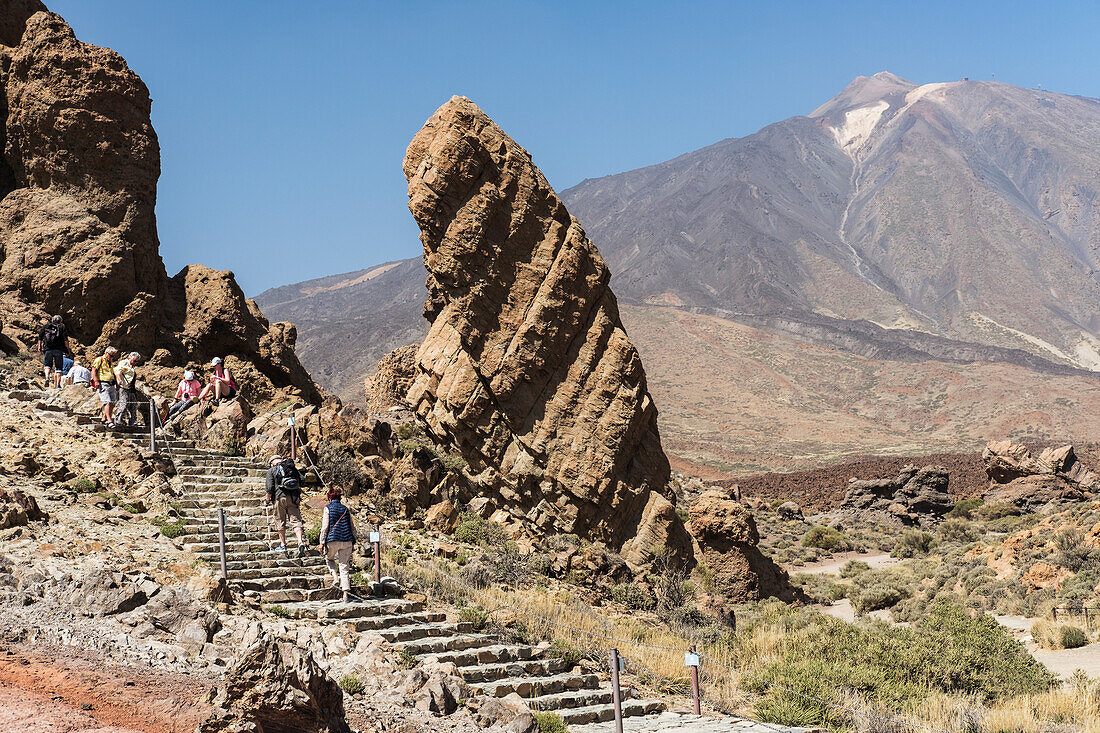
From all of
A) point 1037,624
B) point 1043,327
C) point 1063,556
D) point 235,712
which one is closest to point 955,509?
point 1063,556

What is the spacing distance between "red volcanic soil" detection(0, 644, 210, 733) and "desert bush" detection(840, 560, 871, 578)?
81.7 ft

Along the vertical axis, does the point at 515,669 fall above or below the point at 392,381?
below

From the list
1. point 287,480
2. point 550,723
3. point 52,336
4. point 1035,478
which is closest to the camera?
point 550,723

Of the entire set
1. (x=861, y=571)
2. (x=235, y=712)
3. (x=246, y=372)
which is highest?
(x=246, y=372)

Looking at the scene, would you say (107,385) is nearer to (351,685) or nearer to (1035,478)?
(351,685)

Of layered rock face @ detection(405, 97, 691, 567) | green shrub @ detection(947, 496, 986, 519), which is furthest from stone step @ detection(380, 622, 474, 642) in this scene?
green shrub @ detection(947, 496, 986, 519)

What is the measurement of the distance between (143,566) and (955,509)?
36.1 metres

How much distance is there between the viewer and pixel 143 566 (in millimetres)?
10625

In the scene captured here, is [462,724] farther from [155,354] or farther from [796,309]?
[796,309]

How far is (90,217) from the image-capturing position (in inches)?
744

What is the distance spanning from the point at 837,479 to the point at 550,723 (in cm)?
5054

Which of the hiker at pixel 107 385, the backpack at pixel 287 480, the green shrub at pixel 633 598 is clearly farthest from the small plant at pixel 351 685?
the green shrub at pixel 633 598

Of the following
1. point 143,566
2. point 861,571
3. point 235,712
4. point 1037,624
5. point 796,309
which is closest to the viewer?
point 235,712

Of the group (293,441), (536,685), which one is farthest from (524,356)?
(536,685)
